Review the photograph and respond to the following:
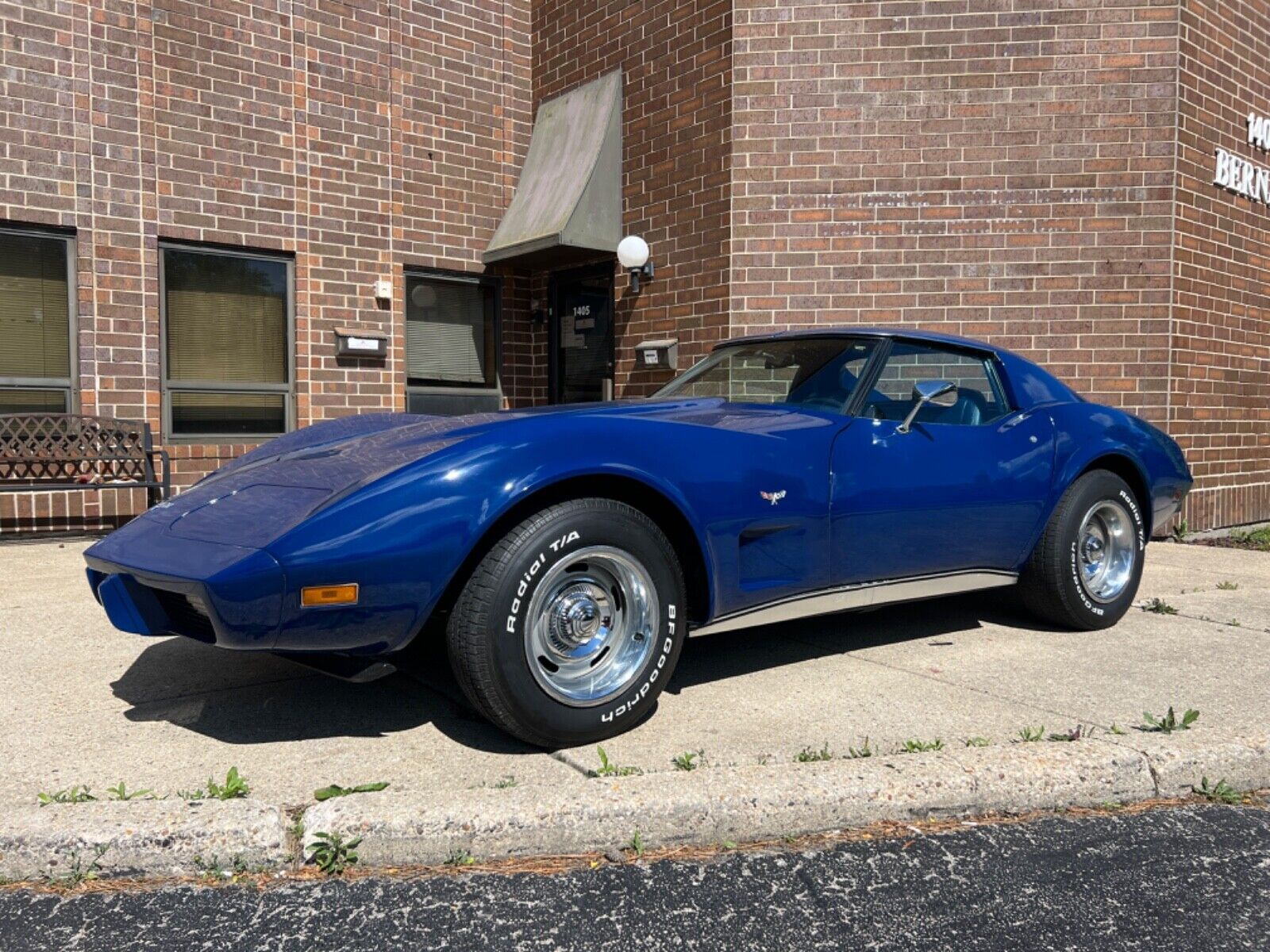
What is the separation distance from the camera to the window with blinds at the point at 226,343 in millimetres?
8477

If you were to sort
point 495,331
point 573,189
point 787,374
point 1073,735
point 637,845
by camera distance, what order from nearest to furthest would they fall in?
point 637,845 < point 1073,735 < point 787,374 < point 573,189 < point 495,331

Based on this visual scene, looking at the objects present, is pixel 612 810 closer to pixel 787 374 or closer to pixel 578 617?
pixel 578 617

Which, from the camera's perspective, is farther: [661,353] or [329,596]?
[661,353]

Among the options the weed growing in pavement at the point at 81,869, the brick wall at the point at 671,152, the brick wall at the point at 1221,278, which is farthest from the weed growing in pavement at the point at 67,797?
the brick wall at the point at 1221,278

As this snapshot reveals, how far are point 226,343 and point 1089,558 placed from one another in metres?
7.23

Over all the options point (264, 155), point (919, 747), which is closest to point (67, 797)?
point (919, 747)

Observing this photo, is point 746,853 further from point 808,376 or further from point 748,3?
point 748,3

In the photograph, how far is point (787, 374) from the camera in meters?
4.05

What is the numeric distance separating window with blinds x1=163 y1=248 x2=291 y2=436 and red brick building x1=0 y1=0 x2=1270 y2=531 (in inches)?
1.0

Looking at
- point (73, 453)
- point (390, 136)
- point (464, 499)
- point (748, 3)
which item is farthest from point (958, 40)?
point (73, 453)

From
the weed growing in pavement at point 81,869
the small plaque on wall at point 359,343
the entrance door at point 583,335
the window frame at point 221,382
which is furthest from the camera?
the entrance door at point 583,335

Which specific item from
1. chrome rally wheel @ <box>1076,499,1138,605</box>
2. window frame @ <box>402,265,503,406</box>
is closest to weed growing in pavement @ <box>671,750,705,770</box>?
chrome rally wheel @ <box>1076,499,1138,605</box>

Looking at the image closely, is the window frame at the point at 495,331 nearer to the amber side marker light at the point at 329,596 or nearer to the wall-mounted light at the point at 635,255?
the wall-mounted light at the point at 635,255

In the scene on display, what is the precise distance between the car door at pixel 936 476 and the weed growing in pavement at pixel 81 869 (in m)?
2.32
